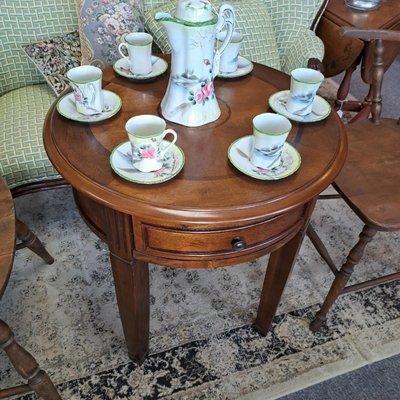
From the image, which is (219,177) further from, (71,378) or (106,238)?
(71,378)

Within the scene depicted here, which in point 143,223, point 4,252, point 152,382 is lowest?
point 152,382

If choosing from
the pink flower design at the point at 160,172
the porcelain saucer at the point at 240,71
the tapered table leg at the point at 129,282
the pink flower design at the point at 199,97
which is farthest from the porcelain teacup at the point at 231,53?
the tapered table leg at the point at 129,282

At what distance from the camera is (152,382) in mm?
1187

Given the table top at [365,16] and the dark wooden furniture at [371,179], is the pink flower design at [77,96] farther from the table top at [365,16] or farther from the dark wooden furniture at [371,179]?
the table top at [365,16]

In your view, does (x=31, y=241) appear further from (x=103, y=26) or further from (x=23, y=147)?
(x=103, y=26)

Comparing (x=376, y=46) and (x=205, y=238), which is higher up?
(x=376, y=46)

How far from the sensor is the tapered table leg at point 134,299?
0.92 meters

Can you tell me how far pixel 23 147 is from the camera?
4.21ft

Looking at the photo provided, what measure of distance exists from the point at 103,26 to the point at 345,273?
44.9 inches

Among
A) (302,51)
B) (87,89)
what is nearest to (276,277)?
(87,89)

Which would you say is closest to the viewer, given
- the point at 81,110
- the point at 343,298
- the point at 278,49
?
the point at 81,110

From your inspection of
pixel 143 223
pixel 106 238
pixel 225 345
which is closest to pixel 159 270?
pixel 225 345

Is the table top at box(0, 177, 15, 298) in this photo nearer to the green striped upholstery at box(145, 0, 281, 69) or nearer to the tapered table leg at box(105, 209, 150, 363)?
the tapered table leg at box(105, 209, 150, 363)

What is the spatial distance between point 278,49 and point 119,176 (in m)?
1.15
